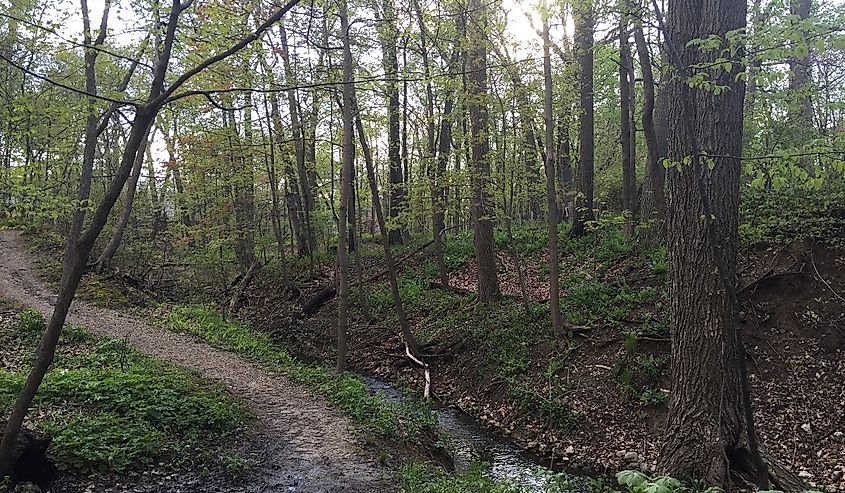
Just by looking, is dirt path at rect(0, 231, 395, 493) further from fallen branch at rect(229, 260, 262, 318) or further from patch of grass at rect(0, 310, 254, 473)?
fallen branch at rect(229, 260, 262, 318)

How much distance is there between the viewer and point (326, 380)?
9.74 metres

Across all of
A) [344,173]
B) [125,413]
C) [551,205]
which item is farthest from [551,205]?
[125,413]

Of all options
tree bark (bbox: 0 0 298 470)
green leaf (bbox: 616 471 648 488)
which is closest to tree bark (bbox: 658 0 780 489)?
green leaf (bbox: 616 471 648 488)

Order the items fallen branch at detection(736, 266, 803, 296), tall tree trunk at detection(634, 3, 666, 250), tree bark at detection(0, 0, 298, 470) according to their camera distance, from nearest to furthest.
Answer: tree bark at detection(0, 0, 298, 470), fallen branch at detection(736, 266, 803, 296), tall tree trunk at detection(634, 3, 666, 250)

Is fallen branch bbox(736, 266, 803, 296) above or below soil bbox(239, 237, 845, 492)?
above

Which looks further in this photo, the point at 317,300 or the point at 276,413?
the point at 317,300

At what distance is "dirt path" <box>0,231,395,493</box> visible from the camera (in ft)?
18.9

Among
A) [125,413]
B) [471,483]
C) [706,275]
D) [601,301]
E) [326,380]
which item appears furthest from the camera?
[601,301]

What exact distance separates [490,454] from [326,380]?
3267 mm

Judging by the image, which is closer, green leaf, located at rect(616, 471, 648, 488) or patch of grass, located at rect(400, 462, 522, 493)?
green leaf, located at rect(616, 471, 648, 488)

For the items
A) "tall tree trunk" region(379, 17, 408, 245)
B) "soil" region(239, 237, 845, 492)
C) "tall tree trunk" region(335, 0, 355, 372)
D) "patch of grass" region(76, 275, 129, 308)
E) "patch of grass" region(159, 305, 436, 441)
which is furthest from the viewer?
"patch of grass" region(76, 275, 129, 308)

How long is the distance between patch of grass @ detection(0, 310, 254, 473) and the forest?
0.04 metres

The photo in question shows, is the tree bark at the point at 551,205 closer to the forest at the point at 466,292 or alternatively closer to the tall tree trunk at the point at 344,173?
the forest at the point at 466,292

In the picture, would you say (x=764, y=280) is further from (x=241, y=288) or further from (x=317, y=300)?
(x=241, y=288)
